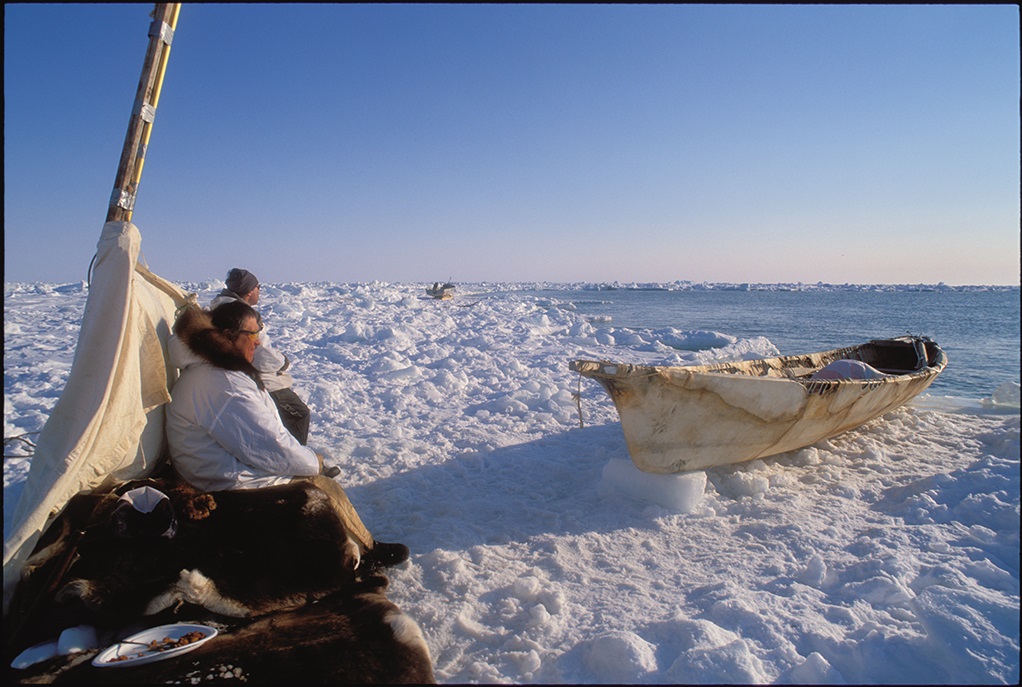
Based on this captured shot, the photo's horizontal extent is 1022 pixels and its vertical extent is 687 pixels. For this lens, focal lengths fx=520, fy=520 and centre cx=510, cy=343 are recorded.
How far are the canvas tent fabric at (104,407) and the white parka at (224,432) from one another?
0.42 feet

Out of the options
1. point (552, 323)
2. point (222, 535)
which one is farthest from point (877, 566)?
point (552, 323)

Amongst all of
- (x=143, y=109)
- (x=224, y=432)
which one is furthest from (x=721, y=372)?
(x=143, y=109)

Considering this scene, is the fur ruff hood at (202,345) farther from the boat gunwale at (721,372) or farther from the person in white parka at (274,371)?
the boat gunwale at (721,372)

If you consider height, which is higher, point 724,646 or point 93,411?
point 93,411

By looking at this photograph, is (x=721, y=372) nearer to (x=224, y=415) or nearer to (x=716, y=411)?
(x=716, y=411)

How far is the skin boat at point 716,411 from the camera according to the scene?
3705 millimetres

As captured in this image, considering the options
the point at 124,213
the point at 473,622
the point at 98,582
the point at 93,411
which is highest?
the point at 124,213

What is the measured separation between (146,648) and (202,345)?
49.8 inches

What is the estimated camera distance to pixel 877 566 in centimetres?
289

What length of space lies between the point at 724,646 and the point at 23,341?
37.5 feet

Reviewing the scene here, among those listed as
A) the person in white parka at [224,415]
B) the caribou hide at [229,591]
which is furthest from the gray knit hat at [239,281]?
the caribou hide at [229,591]

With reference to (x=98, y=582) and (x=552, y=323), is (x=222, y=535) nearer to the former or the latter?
(x=98, y=582)

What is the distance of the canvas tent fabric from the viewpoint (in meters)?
2.03

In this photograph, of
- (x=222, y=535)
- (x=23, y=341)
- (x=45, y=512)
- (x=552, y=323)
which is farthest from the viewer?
(x=552, y=323)
